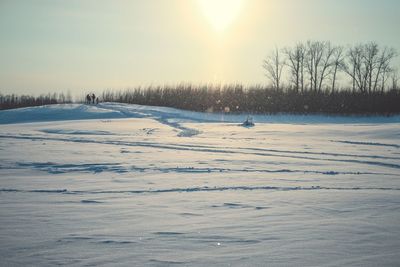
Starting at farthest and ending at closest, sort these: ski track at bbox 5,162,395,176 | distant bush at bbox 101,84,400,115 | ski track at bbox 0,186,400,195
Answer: distant bush at bbox 101,84,400,115 < ski track at bbox 5,162,395,176 < ski track at bbox 0,186,400,195

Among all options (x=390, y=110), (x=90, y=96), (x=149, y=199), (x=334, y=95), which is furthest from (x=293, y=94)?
(x=149, y=199)

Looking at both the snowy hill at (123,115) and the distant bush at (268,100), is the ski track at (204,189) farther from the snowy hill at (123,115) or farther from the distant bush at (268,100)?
the distant bush at (268,100)

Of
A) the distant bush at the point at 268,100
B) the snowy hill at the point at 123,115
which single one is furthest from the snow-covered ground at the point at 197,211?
the distant bush at the point at 268,100

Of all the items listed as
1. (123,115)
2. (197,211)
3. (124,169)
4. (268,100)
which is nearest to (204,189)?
(197,211)

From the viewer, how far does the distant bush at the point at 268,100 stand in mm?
36062

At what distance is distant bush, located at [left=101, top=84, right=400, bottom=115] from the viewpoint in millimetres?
36062

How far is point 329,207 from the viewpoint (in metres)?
4.79

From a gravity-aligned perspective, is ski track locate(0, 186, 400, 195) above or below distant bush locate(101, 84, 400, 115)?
below

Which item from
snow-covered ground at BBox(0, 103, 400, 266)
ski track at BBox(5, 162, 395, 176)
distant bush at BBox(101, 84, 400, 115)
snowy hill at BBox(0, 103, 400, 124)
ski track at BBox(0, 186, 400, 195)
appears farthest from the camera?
distant bush at BBox(101, 84, 400, 115)

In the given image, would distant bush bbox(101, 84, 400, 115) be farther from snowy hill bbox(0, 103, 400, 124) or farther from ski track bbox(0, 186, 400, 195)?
ski track bbox(0, 186, 400, 195)

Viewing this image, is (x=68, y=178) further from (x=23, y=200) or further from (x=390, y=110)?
(x=390, y=110)

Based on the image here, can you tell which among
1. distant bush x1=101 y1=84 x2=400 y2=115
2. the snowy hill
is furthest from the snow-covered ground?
distant bush x1=101 y1=84 x2=400 y2=115

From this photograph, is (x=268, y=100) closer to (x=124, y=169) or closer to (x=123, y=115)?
(x=123, y=115)

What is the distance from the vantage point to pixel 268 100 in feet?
124
